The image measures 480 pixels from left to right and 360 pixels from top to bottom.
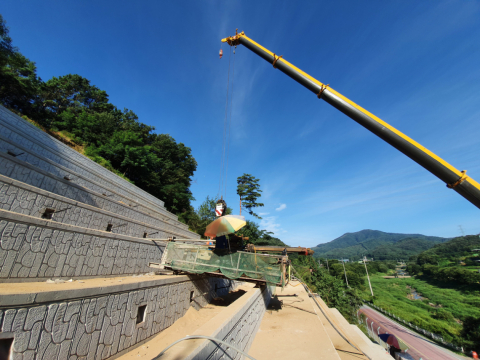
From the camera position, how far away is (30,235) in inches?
191

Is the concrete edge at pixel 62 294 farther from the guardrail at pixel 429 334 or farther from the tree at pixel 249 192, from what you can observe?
the guardrail at pixel 429 334

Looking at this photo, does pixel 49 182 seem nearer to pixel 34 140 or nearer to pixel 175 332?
pixel 34 140

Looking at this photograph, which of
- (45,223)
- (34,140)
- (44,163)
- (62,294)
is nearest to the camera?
(62,294)

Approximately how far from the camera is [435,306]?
55.3m

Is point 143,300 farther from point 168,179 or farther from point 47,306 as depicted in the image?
point 168,179

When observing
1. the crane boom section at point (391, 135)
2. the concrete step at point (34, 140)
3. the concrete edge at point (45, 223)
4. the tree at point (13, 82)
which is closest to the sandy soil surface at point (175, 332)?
the concrete edge at point (45, 223)

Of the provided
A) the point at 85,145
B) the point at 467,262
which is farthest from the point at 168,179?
the point at 467,262

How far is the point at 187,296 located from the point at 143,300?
10.0ft

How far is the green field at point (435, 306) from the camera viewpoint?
124ft

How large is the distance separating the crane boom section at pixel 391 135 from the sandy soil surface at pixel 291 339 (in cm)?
593

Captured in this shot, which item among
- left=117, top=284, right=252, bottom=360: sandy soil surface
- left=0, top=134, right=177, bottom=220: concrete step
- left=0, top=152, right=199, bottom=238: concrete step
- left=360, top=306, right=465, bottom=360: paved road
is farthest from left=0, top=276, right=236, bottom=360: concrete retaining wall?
left=360, top=306, right=465, bottom=360: paved road

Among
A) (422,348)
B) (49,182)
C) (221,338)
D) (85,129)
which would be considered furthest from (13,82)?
(422,348)

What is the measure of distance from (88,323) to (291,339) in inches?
236

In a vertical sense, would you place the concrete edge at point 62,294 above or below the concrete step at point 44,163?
below
